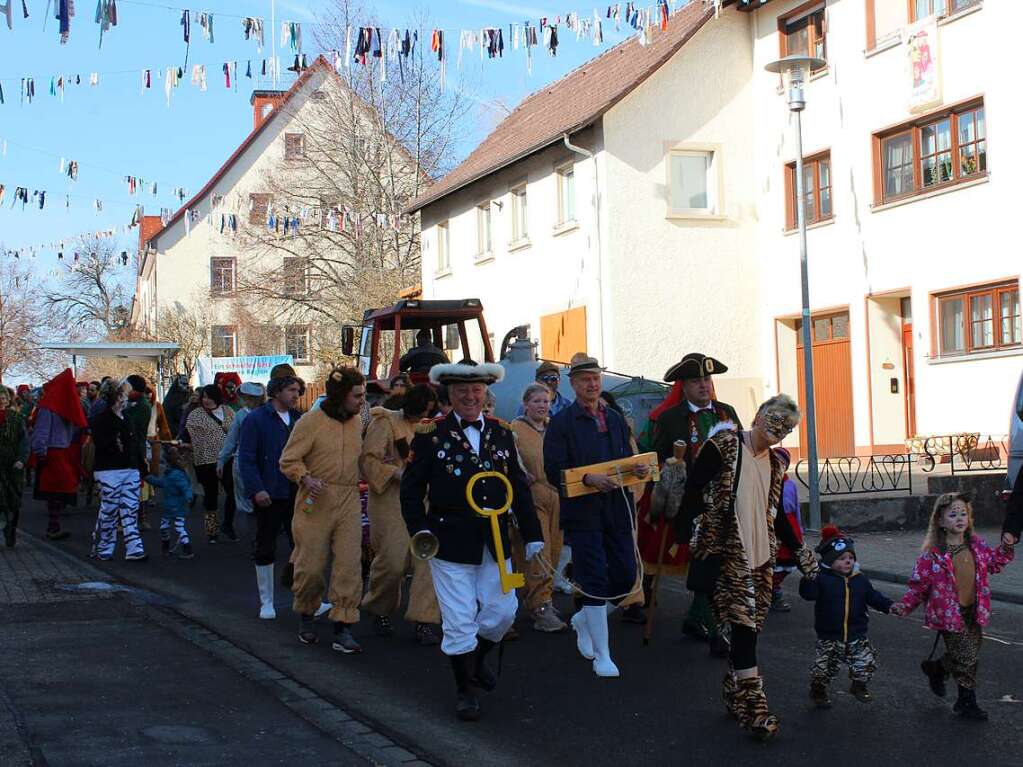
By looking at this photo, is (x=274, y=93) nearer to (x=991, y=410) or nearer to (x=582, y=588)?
(x=991, y=410)

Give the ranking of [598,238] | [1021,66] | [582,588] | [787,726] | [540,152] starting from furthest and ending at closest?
[540,152] → [598,238] → [1021,66] → [582,588] → [787,726]

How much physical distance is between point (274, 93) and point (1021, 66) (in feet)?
162

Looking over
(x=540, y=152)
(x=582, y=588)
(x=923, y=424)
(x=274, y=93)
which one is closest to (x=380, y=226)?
(x=540, y=152)

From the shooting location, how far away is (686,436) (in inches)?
350

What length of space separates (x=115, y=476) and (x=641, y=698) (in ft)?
25.8

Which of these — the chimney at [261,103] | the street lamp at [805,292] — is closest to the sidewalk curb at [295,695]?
the street lamp at [805,292]

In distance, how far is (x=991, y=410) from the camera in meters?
20.9

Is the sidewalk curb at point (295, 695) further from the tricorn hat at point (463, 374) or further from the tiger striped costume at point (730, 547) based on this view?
the tricorn hat at point (463, 374)

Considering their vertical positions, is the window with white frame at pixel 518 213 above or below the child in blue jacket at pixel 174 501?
above

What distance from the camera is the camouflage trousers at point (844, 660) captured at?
6840mm

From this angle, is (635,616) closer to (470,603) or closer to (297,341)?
(470,603)

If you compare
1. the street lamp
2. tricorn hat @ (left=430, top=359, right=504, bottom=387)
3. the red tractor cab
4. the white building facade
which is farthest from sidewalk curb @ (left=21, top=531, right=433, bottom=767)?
the white building facade

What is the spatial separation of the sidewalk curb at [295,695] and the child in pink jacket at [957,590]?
2.58 meters

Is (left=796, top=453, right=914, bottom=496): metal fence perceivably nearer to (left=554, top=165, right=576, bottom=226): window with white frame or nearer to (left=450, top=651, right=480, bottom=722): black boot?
(left=450, top=651, right=480, bottom=722): black boot
